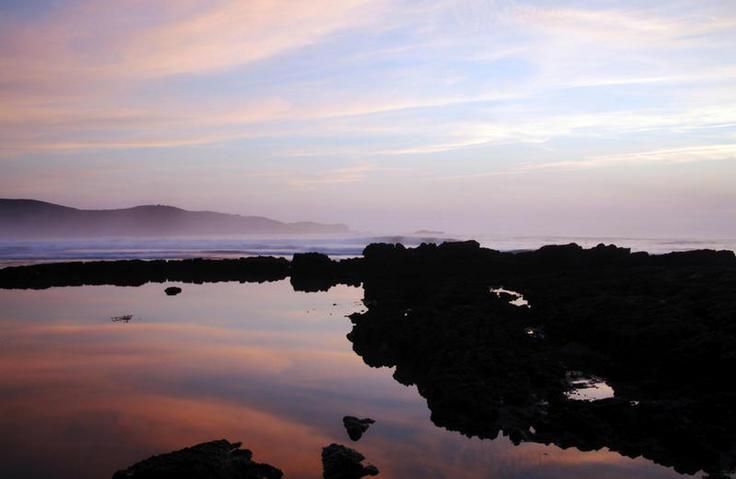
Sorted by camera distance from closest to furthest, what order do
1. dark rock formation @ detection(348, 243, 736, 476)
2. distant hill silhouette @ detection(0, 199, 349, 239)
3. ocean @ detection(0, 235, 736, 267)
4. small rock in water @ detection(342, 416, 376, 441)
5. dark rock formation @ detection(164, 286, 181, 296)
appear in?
dark rock formation @ detection(348, 243, 736, 476)
small rock in water @ detection(342, 416, 376, 441)
dark rock formation @ detection(164, 286, 181, 296)
ocean @ detection(0, 235, 736, 267)
distant hill silhouette @ detection(0, 199, 349, 239)

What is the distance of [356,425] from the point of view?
6.99 meters

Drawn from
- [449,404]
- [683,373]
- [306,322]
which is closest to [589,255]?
[306,322]

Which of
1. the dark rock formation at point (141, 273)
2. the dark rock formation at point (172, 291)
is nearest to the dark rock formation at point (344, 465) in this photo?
the dark rock formation at point (172, 291)

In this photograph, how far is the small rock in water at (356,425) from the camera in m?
6.85

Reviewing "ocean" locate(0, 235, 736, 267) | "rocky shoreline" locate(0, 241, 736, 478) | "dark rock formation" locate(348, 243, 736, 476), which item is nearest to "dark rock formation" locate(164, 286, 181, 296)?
"rocky shoreline" locate(0, 241, 736, 478)

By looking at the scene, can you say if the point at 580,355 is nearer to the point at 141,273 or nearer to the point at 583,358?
the point at 583,358

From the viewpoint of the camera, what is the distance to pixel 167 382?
9.04 meters

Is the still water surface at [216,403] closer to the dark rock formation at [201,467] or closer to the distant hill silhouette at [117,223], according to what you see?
the dark rock formation at [201,467]

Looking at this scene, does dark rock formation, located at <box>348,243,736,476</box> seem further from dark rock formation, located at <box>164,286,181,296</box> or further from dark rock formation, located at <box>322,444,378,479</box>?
dark rock formation, located at <box>164,286,181,296</box>

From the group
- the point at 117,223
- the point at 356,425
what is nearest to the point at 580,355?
the point at 356,425

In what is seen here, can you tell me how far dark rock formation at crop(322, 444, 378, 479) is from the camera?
5676 millimetres

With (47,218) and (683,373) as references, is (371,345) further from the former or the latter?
(47,218)

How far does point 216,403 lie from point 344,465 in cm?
293

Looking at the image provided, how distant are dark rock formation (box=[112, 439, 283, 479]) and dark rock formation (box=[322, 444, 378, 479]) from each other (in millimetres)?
479
